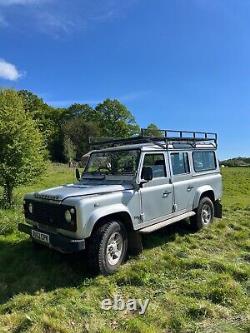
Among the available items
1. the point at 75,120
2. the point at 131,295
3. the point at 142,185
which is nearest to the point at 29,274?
the point at 131,295

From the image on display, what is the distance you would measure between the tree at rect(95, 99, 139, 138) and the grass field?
48.5 metres

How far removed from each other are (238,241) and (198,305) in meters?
3.52

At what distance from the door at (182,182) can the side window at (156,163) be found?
352 mm

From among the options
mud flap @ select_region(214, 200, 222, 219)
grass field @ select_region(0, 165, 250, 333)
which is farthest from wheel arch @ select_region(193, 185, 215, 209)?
grass field @ select_region(0, 165, 250, 333)

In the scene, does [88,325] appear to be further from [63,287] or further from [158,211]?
[158,211]

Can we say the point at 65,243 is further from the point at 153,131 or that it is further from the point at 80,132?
the point at 80,132

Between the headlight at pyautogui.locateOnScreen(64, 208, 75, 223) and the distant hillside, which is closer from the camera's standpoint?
the headlight at pyautogui.locateOnScreen(64, 208, 75, 223)

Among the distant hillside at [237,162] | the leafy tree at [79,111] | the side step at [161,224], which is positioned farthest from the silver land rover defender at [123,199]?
the leafy tree at [79,111]

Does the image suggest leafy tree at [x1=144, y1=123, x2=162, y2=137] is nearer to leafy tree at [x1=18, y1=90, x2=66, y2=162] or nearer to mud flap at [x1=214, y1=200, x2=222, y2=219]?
mud flap at [x1=214, y1=200, x2=222, y2=219]

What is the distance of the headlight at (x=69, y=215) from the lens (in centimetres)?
535

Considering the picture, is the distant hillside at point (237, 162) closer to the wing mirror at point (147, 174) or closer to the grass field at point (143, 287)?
the grass field at point (143, 287)

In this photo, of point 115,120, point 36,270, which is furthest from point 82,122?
point 36,270

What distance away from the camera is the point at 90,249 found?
5496mm

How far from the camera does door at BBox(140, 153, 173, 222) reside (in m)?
6.62
